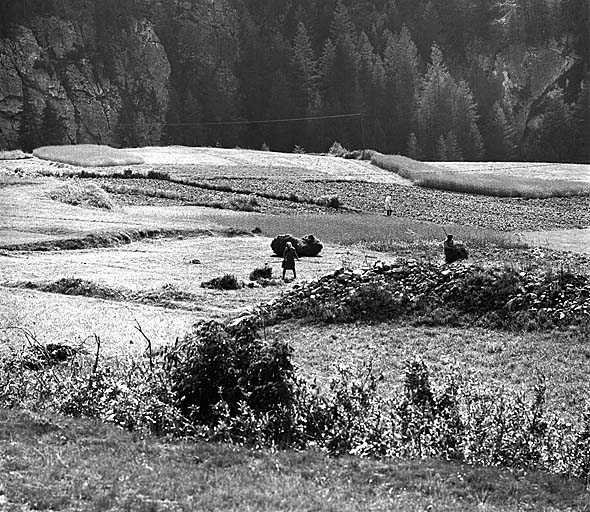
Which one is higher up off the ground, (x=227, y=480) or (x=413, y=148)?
(x=413, y=148)

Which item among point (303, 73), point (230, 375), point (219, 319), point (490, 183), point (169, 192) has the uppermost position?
point (303, 73)

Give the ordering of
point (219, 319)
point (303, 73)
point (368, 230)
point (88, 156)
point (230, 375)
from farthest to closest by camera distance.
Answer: point (303, 73), point (88, 156), point (368, 230), point (219, 319), point (230, 375)

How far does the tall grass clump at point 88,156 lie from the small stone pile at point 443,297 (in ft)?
192

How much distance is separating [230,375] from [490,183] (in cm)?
6466

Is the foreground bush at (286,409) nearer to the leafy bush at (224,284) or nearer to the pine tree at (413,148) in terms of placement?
the leafy bush at (224,284)

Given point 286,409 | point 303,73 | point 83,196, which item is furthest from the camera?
point 303,73

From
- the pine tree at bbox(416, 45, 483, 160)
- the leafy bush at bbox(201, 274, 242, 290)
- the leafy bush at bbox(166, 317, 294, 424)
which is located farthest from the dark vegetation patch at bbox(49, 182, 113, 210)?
the pine tree at bbox(416, 45, 483, 160)

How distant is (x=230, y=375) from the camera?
452 inches

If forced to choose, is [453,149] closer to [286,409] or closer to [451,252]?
[451,252]

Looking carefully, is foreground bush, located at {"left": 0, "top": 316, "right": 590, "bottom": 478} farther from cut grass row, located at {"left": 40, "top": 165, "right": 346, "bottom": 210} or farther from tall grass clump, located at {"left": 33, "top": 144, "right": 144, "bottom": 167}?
tall grass clump, located at {"left": 33, "top": 144, "right": 144, "bottom": 167}

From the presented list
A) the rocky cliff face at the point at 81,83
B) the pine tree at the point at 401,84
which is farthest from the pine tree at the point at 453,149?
the rocky cliff face at the point at 81,83

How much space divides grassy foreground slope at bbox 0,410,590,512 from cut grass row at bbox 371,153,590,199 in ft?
200

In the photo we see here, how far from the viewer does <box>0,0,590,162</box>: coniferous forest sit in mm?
120312

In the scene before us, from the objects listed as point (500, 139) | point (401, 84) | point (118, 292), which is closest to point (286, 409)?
point (118, 292)
